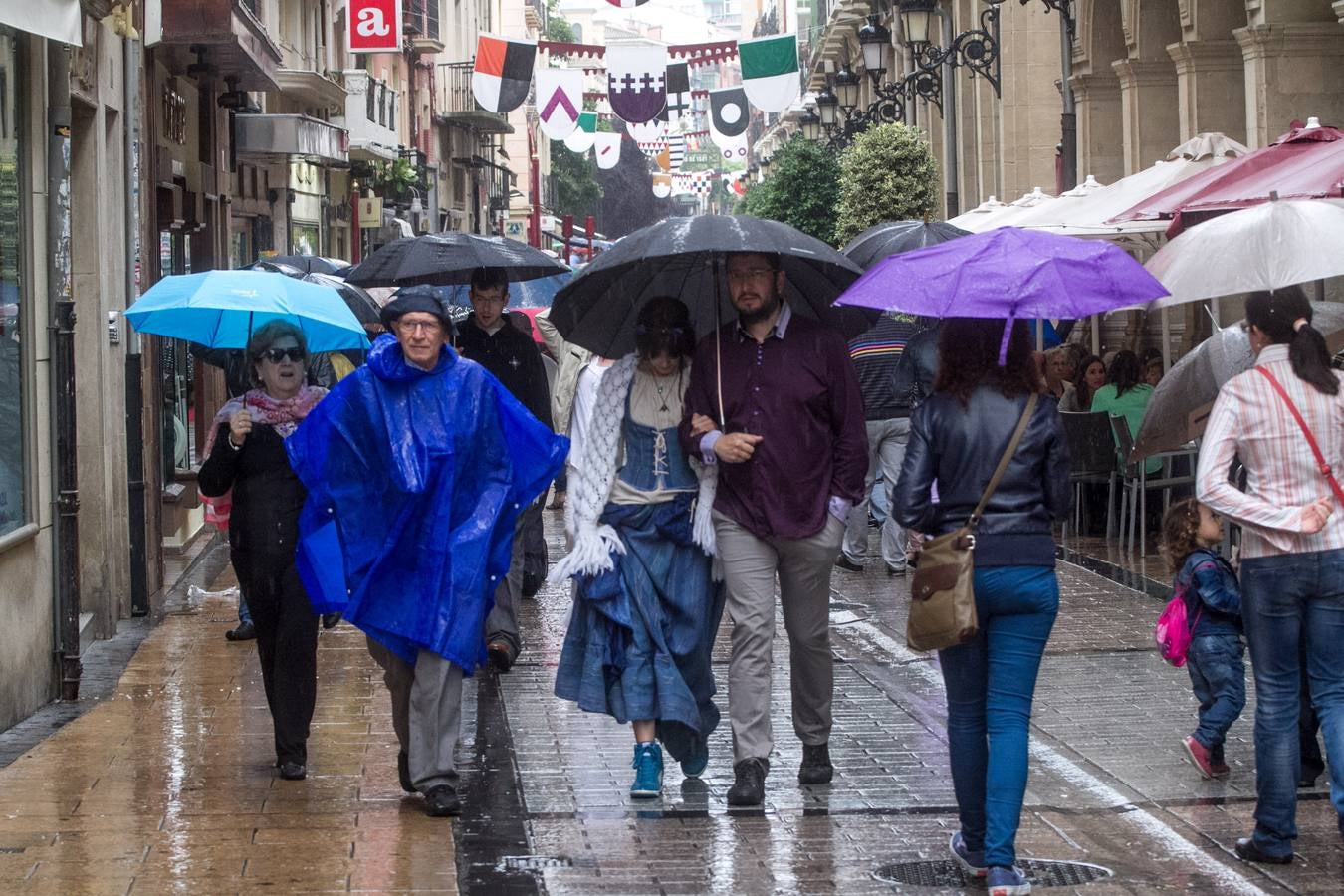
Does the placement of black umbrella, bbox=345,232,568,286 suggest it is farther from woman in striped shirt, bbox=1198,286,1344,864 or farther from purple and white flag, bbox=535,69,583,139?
purple and white flag, bbox=535,69,583,139

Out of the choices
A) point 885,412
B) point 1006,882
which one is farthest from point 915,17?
point 1006,882

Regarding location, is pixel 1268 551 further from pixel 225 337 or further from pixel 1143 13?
pixel 1143 13

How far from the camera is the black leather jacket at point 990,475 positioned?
6.04 m

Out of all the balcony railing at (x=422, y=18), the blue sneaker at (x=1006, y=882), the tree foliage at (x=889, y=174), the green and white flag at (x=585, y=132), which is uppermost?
the balcony railing at (x=422, y=18)

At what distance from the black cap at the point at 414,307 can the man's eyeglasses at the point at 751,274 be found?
102 cm

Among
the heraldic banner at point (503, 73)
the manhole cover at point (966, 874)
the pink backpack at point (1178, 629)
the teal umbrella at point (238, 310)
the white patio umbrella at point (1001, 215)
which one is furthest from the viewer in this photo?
the heraldic banner at point (503, 73)

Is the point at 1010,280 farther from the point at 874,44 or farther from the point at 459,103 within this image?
the point at 459,103

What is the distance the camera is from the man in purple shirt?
7.17 metres

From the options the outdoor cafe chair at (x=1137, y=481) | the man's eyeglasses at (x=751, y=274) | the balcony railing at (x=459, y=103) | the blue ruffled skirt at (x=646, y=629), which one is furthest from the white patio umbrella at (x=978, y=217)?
the balcony railing at (x=459, y=103)

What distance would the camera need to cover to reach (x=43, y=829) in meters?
6.95

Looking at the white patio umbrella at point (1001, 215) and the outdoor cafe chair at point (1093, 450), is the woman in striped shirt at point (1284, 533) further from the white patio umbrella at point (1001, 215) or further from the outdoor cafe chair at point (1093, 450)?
the white patio umbrella at point (1001, 215)

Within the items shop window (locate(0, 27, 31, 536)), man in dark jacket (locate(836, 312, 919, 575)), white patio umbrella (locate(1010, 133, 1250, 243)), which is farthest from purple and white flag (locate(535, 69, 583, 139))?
shop window (locate(0, 27, 31, 536))

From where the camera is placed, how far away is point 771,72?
31.5 meters

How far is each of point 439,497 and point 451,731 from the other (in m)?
0.82
